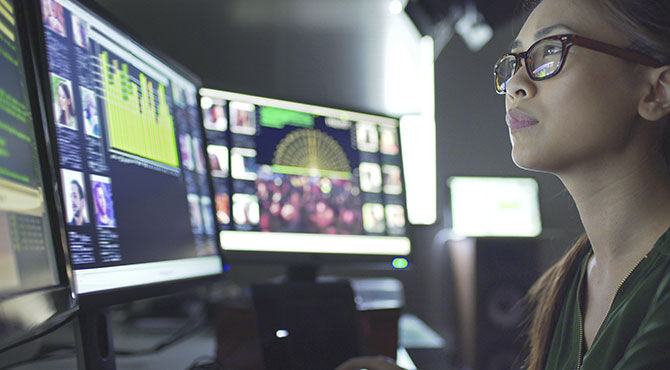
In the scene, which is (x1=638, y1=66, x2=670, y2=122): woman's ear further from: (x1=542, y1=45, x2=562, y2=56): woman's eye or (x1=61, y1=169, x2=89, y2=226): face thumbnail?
(x1=61, y1=169, x2=89, y2=226): face thumbnail

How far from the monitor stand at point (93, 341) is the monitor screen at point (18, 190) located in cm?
14

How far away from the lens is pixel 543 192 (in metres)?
2.41

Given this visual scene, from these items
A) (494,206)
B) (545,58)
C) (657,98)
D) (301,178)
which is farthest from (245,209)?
(494,206)

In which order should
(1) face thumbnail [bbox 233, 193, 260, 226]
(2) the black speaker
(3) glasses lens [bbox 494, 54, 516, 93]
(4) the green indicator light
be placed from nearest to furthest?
1. (3) glasses lens [bbox 494, 54, 516, 93]
2. (1) face thumbnail [bbox 233, 193, 260, 226]
3. (4) the green indicator light
4. (2) the black speaker

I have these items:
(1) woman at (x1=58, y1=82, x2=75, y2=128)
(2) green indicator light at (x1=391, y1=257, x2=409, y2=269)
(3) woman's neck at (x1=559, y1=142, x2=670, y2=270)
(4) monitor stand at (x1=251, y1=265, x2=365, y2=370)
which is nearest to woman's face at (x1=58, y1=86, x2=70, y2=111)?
(1) woman at (x1=58, y1=82, x2=75, y2=128)

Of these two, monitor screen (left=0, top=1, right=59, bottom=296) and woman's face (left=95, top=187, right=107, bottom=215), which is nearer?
monitor screen (left=0, top=1, right=59, bottom=296)

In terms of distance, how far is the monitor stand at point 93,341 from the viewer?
604 millimetres

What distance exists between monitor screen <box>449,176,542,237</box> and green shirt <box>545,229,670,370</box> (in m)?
1.61

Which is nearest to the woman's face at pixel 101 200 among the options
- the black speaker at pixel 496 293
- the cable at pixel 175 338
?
the cable at pixel 175 338

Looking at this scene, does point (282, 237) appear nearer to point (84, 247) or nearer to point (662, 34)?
point (84, 247)

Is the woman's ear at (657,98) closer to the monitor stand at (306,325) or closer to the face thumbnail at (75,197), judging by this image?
the monitor stand at (306,325)

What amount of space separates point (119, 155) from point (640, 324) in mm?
642

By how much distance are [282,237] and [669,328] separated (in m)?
0.84

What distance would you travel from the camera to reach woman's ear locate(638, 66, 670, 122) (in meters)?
0.65
